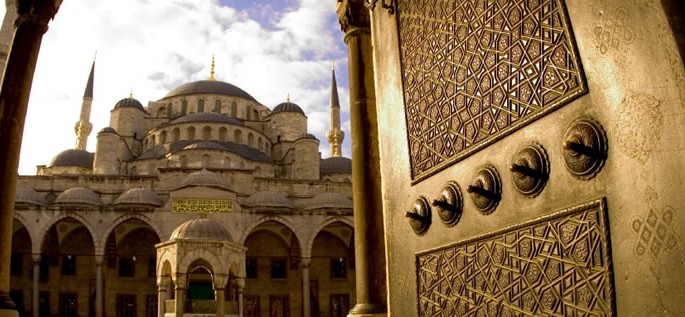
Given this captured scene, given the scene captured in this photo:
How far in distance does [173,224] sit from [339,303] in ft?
26.3

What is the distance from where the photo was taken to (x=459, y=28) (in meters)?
2.24

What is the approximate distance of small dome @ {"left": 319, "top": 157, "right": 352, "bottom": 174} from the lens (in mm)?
33125

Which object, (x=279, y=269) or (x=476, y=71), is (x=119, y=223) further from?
(x=476, y=71)

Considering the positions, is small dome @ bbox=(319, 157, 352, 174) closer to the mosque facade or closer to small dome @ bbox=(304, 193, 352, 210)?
the mosque facade

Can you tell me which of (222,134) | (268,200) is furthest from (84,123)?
(268,200)

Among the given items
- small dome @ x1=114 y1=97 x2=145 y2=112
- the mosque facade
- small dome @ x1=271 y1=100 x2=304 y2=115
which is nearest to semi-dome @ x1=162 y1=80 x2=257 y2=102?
small dome @ x1=114 y1=97 x2=145 y2=112

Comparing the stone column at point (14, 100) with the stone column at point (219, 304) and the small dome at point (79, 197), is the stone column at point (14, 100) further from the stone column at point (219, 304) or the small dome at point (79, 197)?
the small dome at point (79, 197)

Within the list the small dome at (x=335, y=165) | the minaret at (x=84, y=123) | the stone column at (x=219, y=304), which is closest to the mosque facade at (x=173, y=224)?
the small dome at (x=335, y=165)

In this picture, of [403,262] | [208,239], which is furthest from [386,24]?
[208,239]

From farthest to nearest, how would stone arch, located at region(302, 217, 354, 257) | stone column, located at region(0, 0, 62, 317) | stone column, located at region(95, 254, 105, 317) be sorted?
stone arch, located at region(302, 217, 354, 257) < stone column, located at region(95, 254, 105, 317) < stone column, located at region(0, 0, 62, 317)

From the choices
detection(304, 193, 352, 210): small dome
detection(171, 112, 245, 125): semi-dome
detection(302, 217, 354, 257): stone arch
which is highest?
detection(171, 112, 245, 125): semi-dome

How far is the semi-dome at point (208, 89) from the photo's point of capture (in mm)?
37219

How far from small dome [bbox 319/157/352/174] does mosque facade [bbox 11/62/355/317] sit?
3.62 feet

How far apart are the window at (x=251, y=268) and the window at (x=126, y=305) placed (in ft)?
15.4
